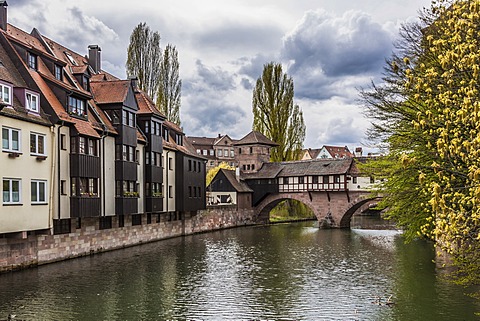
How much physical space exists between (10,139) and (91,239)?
31.1 ft

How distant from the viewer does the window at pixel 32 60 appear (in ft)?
87.3

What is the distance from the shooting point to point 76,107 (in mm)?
28359

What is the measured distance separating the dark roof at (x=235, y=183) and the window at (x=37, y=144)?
34387mm

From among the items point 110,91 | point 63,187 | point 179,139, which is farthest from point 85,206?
point 179,139

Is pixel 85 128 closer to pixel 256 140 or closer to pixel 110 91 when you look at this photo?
pixel 110 91

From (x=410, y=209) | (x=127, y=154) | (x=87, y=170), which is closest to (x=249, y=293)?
(x=410, y=209)

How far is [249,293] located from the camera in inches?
800

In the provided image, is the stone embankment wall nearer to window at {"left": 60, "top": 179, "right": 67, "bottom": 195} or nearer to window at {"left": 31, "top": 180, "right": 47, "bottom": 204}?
window at {"left": 31, "top": 180, "right": 47, "bottom": 204}

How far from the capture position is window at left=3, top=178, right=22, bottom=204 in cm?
2219

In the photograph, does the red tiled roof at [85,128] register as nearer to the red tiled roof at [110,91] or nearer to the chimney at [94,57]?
the red tiled roof at [110,91]

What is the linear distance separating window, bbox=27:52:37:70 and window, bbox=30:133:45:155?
14.4ft

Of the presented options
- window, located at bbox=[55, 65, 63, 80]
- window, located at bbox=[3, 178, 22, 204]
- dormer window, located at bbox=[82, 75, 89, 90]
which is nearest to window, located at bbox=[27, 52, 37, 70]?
Result: window, located at bbox=[55, 65, 63, 80]

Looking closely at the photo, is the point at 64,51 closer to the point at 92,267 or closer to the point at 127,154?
the point at 127,154

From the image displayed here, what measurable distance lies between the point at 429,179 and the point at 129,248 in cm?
2150
